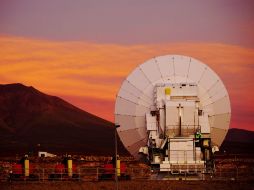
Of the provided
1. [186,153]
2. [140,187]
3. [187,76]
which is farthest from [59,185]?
[187,76]

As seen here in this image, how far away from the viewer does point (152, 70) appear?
58969 mm

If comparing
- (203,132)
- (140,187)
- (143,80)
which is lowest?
(140,187)

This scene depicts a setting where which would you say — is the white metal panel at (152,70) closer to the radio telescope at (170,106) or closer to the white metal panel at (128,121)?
the radio telescope at (170,106)

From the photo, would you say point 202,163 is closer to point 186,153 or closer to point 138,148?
point 186,153

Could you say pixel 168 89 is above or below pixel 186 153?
above

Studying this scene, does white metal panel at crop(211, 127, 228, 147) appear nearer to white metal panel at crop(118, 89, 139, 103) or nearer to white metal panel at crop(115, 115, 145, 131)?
white metal panel at crop(115, 115, 145, 131)

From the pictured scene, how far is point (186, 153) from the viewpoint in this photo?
55.3 metres

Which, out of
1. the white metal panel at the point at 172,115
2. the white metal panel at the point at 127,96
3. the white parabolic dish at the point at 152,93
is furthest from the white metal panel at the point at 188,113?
the white metal panel at the point at 127,96

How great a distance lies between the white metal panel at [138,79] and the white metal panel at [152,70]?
273 mm

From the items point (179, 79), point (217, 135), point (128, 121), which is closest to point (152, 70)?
point (179, 79)

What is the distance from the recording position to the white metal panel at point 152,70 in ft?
193

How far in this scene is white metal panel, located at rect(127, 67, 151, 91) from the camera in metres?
58.9

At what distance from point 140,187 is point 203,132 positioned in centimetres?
693

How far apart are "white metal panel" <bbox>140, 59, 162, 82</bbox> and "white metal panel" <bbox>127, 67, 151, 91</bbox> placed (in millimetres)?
273
